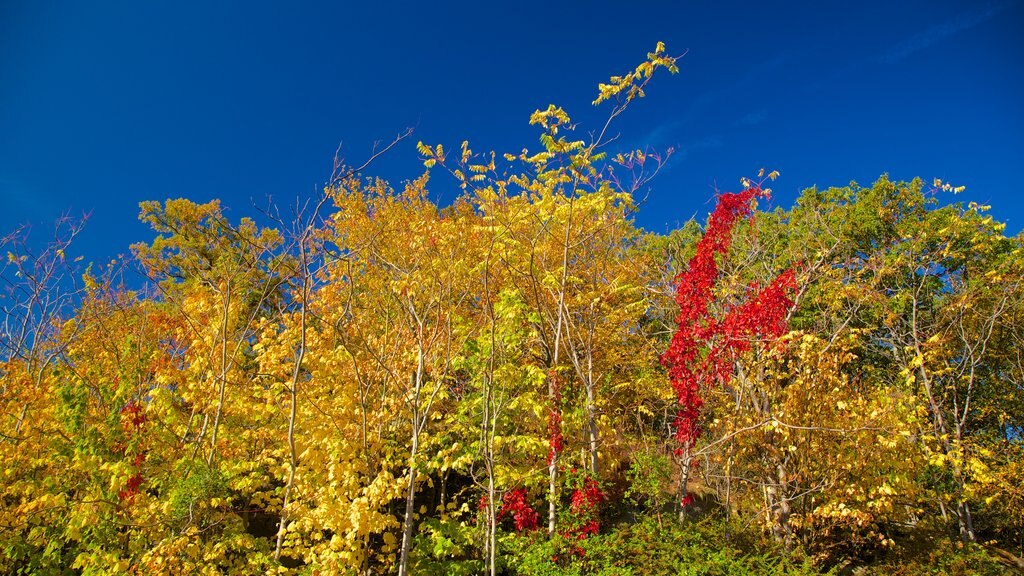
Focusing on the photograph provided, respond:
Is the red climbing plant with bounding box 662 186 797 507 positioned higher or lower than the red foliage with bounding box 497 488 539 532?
higher

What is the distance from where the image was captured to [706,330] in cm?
799

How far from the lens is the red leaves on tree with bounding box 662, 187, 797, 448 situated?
7.70 metres

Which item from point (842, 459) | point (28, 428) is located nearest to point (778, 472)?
point (842, 459)

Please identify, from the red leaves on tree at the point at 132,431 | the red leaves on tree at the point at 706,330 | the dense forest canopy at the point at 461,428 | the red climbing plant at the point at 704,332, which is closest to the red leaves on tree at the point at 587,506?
the dense forest canopy at the point at 461,428

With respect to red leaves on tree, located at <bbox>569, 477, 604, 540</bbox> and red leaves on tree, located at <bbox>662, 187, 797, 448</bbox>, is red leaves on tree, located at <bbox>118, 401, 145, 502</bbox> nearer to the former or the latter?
red leaves on tree, located at <bbox>569, 477, 604, 540</bbox>

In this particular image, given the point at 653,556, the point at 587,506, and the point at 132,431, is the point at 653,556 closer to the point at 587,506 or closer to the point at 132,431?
the point at 587,506

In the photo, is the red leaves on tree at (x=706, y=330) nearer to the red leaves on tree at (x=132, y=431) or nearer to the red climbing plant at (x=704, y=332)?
the red climbing plant at (x=704, y=332)

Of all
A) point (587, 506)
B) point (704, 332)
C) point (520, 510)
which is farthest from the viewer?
point (704, 332)

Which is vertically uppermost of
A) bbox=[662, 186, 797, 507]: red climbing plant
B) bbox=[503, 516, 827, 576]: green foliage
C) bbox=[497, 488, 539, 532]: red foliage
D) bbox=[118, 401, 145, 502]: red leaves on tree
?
bbox=[662, 186, 797, 507]: red climbing plant

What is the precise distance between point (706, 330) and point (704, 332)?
0.08 m

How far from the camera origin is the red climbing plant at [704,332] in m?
7.70

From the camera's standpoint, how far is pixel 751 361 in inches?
308

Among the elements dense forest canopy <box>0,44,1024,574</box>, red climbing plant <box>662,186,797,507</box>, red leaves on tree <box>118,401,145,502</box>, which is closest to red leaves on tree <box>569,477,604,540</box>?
dense forest canopy <box>0,44,1024,574</box>

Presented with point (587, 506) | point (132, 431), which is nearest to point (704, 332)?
point (587, 506)
